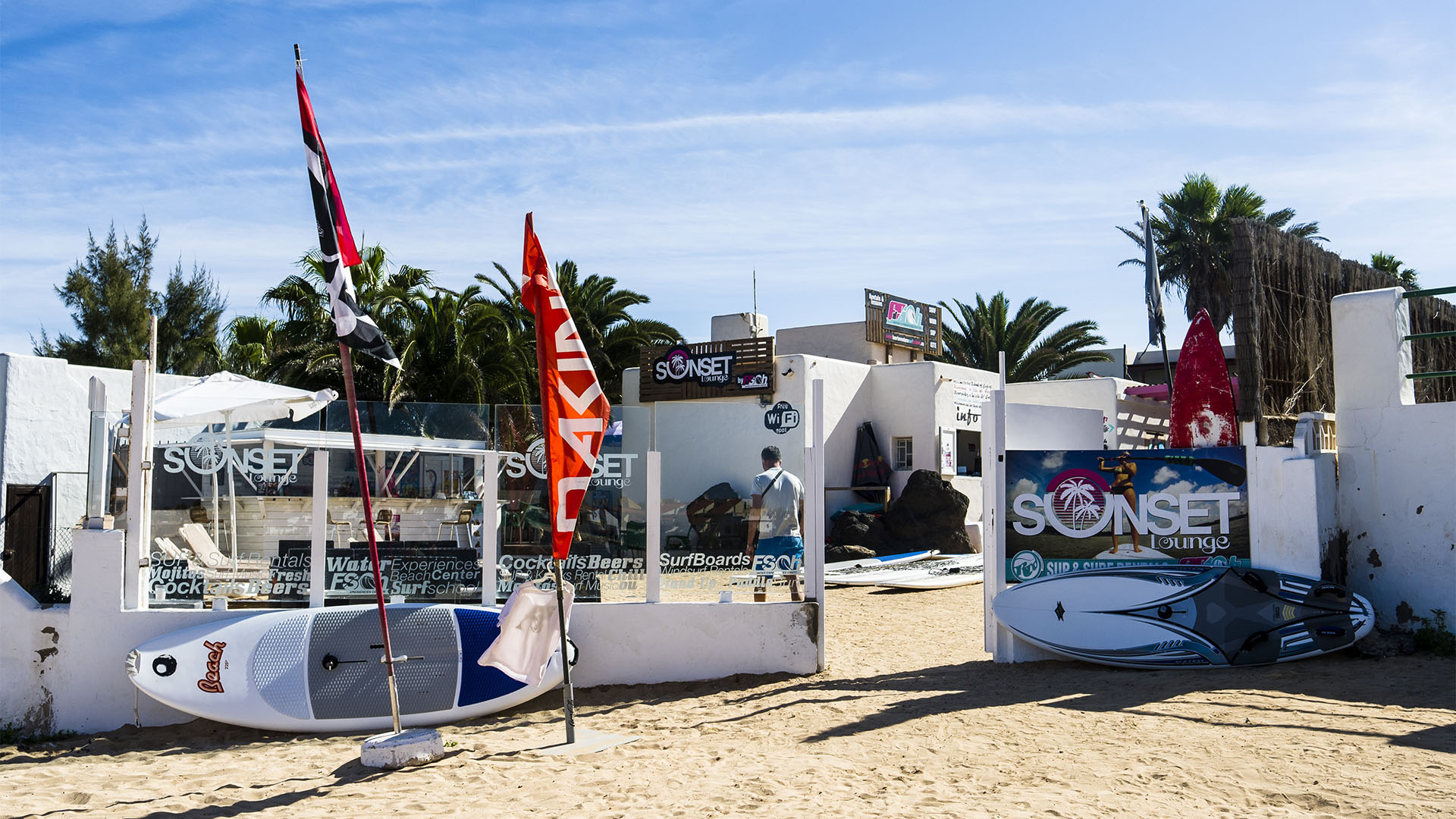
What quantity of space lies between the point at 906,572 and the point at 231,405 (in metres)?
10.9

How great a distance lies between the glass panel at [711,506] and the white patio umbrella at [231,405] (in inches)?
112

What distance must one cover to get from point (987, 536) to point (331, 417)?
5.44m

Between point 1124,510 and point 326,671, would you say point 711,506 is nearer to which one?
point 326,671

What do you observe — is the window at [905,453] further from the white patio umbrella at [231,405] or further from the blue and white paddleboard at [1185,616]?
the white patio umbrella at [231,405]

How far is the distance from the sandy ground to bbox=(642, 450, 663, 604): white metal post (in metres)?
0.76

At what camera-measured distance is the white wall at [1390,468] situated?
909cm

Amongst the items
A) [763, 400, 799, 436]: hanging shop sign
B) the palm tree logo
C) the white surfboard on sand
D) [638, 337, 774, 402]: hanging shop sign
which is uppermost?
[638, 337, 774, 402]: hanging shop sign

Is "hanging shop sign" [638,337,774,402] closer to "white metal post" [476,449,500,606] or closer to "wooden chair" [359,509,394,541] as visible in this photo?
"white metal post" [476,449,500,606]

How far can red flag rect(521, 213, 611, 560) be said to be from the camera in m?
6.92

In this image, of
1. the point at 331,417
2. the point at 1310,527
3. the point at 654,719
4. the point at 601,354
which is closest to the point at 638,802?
the point at 654,719

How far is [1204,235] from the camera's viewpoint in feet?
110

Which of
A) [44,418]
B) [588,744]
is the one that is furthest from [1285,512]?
[44,418]

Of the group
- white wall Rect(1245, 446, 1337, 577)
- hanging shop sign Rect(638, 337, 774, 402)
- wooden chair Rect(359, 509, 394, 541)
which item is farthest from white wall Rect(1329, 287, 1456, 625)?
hanging shop sign Rect(638, 337, 774, 402)

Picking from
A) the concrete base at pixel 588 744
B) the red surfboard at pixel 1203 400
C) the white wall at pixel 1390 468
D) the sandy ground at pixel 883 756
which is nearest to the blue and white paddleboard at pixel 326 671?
the sandy ground at pixel 883 756
